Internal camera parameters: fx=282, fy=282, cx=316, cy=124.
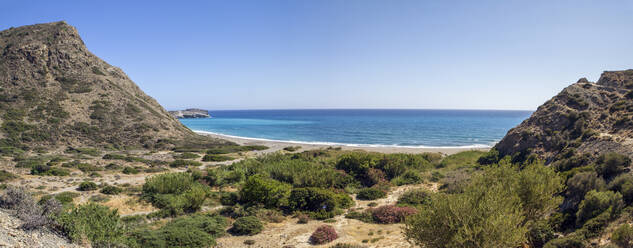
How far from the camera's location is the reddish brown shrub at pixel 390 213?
16.8m

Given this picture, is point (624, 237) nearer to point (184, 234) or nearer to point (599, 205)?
point (599, 205)

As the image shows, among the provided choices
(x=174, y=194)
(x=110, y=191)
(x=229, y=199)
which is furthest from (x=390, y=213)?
(x=110, y=191)

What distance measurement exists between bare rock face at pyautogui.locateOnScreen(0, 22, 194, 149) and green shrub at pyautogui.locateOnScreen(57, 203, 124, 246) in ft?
133

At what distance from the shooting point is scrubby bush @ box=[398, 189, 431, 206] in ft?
65.2

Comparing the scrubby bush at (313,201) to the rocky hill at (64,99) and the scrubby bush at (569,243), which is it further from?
the rocky hill at (64,99)

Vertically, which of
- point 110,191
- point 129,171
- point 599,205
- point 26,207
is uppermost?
point 26,207

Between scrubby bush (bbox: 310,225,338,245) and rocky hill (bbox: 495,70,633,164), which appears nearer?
scrubby bush (bbox: 310,225,338,245)

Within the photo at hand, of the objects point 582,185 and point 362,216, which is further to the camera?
point 362,216

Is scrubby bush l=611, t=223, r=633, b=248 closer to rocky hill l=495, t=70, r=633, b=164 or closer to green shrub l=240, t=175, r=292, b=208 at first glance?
rocky hill l=495, t=70, r=633, b=164

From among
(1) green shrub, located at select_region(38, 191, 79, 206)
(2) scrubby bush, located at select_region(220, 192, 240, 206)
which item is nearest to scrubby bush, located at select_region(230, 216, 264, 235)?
(2) scrubby bush, located at select_region(220, 192, 240, 206)

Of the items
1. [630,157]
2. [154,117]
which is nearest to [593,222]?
[630,157]

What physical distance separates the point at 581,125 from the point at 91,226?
3672 cm

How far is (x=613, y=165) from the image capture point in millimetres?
15211

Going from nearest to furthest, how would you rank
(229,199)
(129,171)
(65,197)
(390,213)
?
(390,213)
(65,197)
(229,199)
(129,171)
